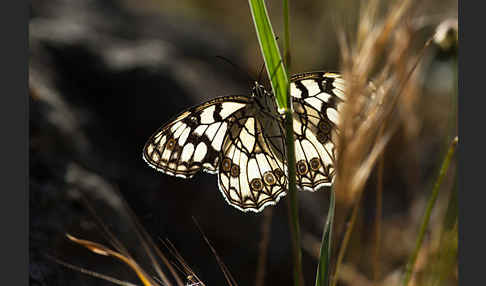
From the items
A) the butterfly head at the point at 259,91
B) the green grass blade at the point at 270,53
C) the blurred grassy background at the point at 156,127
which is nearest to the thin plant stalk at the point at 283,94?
the green grass blade at the point at 270,53

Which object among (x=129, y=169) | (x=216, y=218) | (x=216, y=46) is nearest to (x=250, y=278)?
(x=216, y=218)

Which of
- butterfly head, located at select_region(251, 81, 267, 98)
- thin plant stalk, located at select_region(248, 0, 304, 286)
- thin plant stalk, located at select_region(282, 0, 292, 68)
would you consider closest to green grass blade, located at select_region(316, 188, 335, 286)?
thin plant stalk, located at select_region(248, 0, 304, 286)

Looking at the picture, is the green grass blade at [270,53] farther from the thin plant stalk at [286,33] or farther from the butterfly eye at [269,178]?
the butterfly eye at [269,178]

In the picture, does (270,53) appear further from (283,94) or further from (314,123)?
(314,123)

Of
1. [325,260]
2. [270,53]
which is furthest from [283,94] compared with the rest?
[325,260]

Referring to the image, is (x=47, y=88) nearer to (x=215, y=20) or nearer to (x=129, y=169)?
(x=129, y=169)

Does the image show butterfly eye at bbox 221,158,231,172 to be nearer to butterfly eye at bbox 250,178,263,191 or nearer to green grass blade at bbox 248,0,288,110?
butterfly eye at bbox 250,178,263,191
